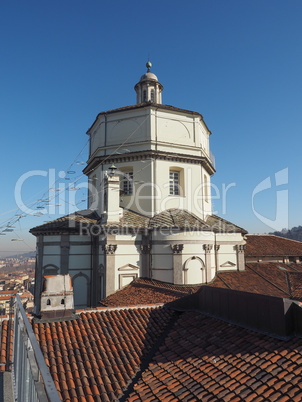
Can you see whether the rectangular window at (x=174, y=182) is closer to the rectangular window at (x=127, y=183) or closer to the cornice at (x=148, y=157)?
the cornice at (x=148, y=157)

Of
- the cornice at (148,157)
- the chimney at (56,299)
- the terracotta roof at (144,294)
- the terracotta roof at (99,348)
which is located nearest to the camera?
the terracotta roof at (99,348)

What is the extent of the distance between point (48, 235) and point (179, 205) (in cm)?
926

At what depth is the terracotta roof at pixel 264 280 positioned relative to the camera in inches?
697

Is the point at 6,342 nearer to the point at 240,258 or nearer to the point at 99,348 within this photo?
the point at 99,348

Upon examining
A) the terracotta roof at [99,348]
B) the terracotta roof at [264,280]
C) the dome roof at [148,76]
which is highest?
the dome roof at [148,76]

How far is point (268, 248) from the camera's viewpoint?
2627cm

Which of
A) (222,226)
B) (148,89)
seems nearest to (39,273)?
(222,226)

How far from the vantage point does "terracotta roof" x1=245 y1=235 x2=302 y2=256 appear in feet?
83.1

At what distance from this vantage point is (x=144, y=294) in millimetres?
14797

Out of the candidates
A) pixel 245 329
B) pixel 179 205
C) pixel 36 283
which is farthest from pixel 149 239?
pixel 245 329

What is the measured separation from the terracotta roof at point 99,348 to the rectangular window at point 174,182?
11.6m

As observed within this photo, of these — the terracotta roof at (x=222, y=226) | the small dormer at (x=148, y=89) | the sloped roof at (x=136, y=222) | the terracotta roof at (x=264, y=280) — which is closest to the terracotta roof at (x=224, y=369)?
the sloped roof at (x=136, y=222)

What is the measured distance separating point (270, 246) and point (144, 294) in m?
16.7

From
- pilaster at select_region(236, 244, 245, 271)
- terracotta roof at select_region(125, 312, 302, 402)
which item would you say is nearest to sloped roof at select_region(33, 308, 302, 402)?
terracotta roof at select_region(125, 312, 302, 402)
